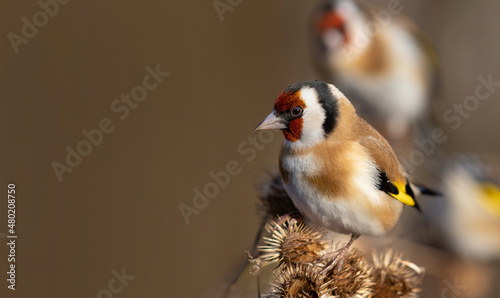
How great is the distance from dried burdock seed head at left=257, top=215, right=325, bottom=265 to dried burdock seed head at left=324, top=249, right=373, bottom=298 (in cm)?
11

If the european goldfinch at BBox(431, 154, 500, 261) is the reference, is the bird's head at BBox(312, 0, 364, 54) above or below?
above

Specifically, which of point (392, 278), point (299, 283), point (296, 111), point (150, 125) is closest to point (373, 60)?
point (150, 125)

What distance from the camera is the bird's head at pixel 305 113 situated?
6.68 feet

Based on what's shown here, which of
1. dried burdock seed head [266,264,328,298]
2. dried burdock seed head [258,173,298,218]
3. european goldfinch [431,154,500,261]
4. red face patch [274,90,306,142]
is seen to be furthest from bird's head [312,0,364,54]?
dried burdock seed head [266,264,328,298]

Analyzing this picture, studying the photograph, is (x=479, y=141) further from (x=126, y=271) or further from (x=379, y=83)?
(x=126, y=271)

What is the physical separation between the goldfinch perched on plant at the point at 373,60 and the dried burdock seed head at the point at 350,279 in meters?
2.69

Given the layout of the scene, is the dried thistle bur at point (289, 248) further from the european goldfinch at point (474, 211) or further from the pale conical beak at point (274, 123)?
the european goldfinch at point (474, 211)

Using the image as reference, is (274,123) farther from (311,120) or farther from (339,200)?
(339,200)

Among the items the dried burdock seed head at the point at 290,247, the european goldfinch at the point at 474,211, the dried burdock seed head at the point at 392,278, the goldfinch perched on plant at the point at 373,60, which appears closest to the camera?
the dried burdock seed head at the point at 290,247

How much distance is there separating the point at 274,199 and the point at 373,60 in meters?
2.61

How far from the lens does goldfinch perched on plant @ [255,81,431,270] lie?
2070 mm

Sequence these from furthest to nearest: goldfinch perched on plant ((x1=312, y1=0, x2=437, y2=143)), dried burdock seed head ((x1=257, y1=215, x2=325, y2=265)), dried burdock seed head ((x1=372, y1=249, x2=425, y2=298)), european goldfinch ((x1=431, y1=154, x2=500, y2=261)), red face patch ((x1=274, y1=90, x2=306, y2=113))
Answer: goldfinch perched on plant ((x1=312, y1=0, x2=437, y2=143))
european goldfinch ((x1=431, y1=154, x2=500, y2=261))
dried burdock seed head ((x1=372, y1=249, x2=425, y2=298))
dried burdock seed head ((x1=257, y1=215, x2=325, y2=265))
red face patch ((x1=274, y1=90, x2=306, y2=113))

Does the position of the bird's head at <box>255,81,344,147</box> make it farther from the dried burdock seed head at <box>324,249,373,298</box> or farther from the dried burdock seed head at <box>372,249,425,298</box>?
the dried burdock seed head at <box>372,249,425,298</box>

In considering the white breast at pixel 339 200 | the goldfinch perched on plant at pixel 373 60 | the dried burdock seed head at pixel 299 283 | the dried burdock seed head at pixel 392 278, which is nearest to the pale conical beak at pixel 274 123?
the white breast at pixel 339 200
